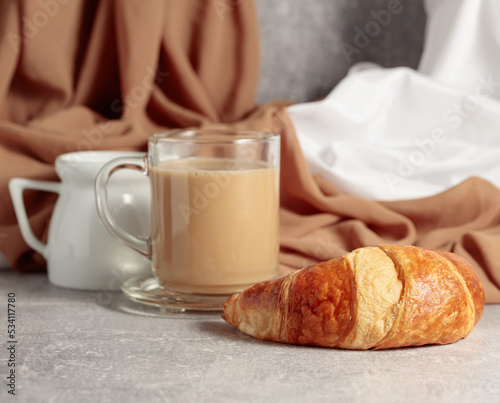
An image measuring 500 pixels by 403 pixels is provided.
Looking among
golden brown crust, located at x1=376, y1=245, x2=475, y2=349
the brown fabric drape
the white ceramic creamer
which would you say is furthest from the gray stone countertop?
the brown fabric drape

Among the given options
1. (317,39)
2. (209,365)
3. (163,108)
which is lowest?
(209,365)

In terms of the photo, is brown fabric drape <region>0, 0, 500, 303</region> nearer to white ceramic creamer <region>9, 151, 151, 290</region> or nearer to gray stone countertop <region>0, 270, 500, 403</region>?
white ceramic creamer <region>9, 151, 151, 290</region>

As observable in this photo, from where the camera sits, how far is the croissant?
2.37 ft

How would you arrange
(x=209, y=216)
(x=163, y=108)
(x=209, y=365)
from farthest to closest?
(x=163, y=108) → (x=209, y=216) → (x=209, y=365)

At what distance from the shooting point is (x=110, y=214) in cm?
97

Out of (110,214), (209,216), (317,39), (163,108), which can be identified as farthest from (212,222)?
(317,39)

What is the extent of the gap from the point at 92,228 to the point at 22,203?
0.15m

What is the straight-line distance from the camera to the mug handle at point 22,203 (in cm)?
108

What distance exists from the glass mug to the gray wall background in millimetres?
632

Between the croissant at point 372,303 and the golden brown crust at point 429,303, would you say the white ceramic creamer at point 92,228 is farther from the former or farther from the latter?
the golden brown crust at point 429,303

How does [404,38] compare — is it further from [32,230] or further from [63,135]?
[32,230]

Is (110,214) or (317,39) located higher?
(317,39)

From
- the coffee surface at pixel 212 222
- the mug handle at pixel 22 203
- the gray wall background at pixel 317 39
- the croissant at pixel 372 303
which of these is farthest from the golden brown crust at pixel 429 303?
the gray wall background at pixel 317 39

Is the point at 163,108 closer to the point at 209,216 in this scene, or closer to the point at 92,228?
the point at 92,228
